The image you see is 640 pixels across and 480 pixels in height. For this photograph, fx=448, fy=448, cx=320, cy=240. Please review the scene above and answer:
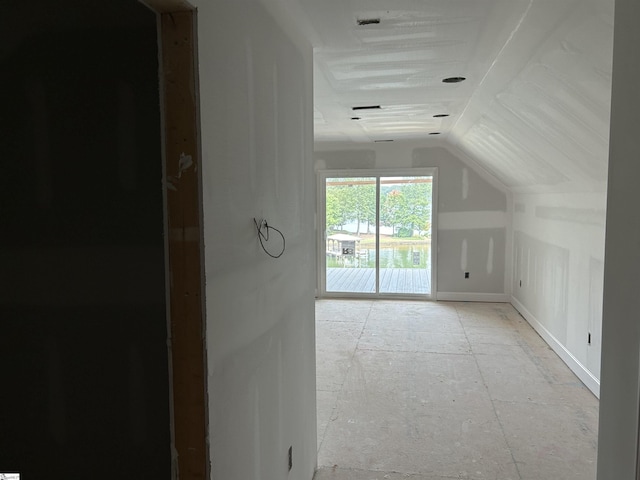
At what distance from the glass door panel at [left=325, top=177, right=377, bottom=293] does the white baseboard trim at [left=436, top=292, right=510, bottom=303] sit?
1.12 m

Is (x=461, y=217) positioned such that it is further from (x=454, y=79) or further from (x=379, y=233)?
(x=454, y=79)

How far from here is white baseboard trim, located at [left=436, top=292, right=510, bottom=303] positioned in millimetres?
6895

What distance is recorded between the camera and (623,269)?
52.2 inches

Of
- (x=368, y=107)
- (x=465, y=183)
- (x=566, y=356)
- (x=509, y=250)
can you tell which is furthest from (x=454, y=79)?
(x=509, y=250)

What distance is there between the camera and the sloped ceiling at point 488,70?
6.43 ft

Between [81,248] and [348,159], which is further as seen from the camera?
[348,159]

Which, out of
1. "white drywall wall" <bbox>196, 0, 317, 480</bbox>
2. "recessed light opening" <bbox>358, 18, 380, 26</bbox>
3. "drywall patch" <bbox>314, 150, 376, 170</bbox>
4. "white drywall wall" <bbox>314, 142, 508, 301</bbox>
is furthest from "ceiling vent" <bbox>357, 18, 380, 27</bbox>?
"drywall patch" <bbox>314, 150, 376, 170</bbox>

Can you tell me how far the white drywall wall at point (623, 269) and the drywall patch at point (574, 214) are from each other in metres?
2.50

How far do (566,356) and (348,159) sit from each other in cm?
414

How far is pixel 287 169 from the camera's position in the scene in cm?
203

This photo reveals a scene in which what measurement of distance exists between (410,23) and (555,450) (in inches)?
106

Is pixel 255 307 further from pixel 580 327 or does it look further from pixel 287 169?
pixel 580 327

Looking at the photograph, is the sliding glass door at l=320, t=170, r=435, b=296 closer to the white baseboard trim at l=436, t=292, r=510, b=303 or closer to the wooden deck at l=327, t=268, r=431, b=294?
the wooden deck at l=327, t=268, r=431, b=294

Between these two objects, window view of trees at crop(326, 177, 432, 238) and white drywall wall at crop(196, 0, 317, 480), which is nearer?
white drywall wall at crop(196, 0, 317, 480)
